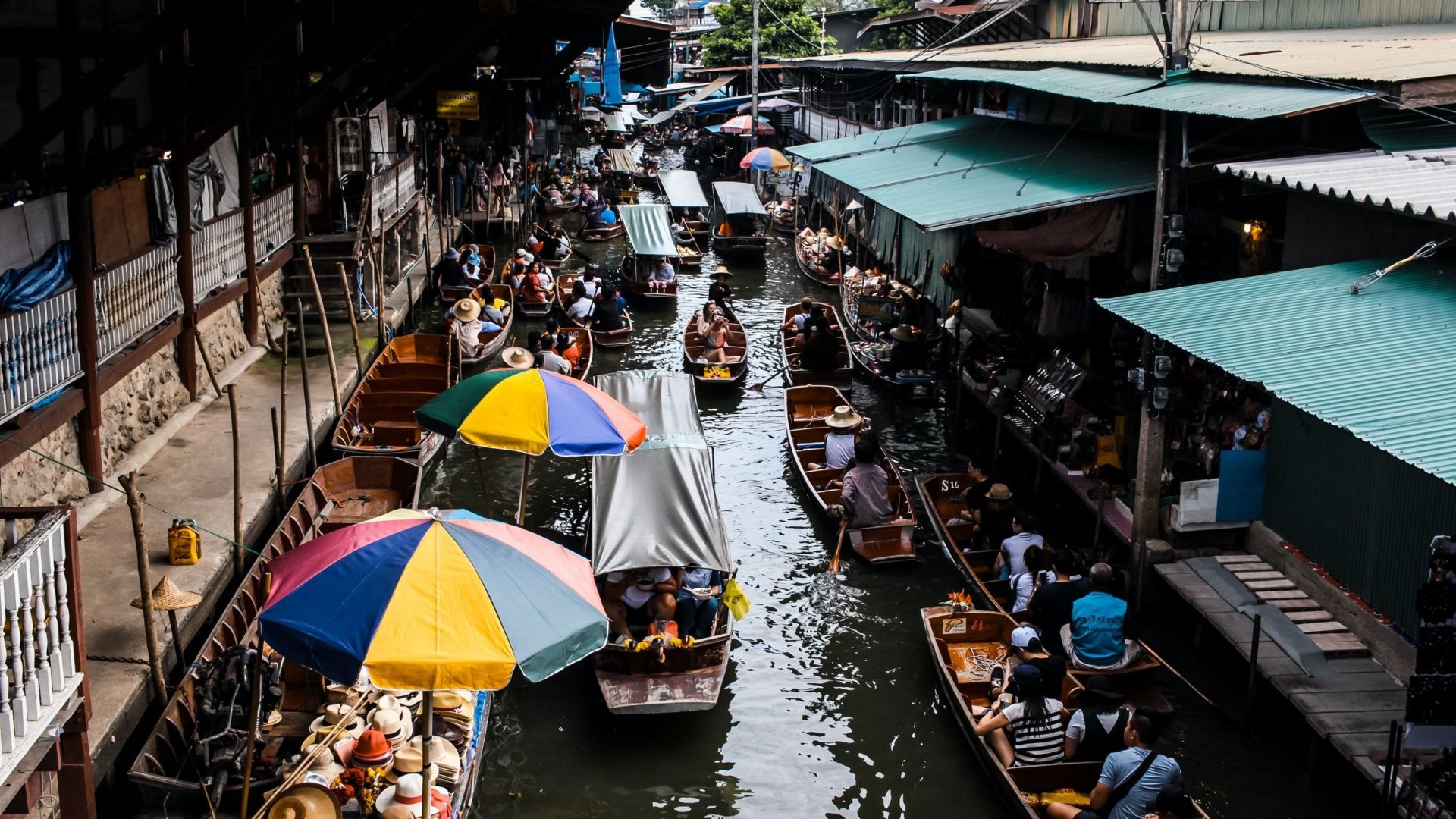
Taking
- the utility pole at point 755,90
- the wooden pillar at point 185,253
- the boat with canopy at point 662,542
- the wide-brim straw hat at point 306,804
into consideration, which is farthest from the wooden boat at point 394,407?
the utility pole at point 755,90

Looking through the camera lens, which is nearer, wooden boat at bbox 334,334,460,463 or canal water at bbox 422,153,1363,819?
canal water at bbox 422,153,1363,819

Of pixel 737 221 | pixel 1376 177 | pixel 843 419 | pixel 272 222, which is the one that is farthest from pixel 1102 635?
pixel 737 221

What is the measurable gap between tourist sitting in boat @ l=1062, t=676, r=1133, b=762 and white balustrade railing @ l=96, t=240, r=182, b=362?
32.5 feet

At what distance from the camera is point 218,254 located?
16.4 meters

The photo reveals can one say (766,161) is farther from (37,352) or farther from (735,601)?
(37,352)

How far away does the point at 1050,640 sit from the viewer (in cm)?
1142

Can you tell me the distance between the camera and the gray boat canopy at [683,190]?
1439 inches

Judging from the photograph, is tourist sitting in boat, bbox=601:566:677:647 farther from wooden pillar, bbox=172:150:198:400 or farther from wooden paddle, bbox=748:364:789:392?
wooden paddle, bbox=748:364:789:392

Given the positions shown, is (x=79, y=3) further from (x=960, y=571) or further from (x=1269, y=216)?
(x=1269, y=216)

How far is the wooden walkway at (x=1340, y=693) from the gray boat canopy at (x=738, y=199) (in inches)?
998

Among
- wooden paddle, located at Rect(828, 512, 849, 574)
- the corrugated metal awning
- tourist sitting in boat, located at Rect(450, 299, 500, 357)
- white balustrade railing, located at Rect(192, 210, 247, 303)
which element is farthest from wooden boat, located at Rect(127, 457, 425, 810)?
the corrugated metal awning

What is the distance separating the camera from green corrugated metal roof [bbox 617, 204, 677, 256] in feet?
93.8

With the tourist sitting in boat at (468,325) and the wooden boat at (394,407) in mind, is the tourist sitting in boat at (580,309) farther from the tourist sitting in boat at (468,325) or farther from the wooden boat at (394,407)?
the wooden boat at (394,407)

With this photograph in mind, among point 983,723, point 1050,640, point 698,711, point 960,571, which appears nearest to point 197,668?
point 698,711
